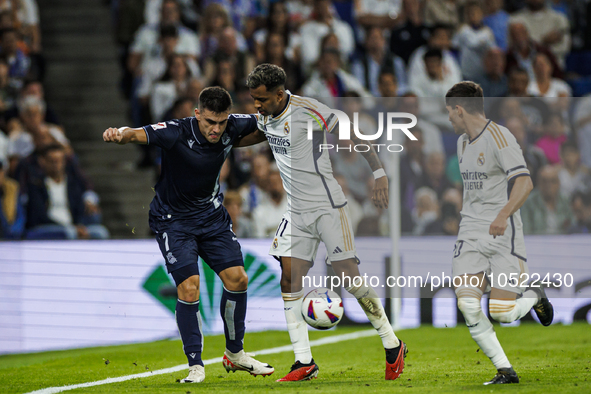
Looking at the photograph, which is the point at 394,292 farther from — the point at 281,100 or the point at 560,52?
the point at 560,52

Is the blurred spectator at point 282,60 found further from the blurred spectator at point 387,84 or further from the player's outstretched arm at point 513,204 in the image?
the player's outstretched arm at point 513,204

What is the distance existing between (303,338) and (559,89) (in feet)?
26.5

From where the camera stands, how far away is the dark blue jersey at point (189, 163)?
20.5 ft

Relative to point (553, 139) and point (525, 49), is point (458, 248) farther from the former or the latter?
point (525, 49)

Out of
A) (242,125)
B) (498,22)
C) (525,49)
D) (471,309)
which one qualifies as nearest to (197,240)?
(242,125)

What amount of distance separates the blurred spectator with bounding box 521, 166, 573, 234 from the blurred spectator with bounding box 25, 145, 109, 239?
580 cm

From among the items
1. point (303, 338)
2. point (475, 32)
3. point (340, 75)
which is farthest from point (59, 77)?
point (303, 338)

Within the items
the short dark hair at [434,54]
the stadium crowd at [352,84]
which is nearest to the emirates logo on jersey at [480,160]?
the stadium crowd at [352,84]

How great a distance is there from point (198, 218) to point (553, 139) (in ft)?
20.0

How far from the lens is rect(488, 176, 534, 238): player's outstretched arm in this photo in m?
5.38

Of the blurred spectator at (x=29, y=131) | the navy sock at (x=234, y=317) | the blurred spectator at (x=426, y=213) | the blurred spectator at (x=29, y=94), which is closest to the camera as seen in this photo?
the navy sock at (x=234, y=317)

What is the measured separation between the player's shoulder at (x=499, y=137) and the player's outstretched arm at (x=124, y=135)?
2657 millimetres

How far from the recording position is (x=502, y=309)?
566cm

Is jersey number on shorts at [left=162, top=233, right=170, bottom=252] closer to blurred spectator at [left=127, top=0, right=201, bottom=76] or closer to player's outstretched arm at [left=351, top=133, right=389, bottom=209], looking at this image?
player's outstretched arm at [left=351, top=133, right=389, bottom=209]
